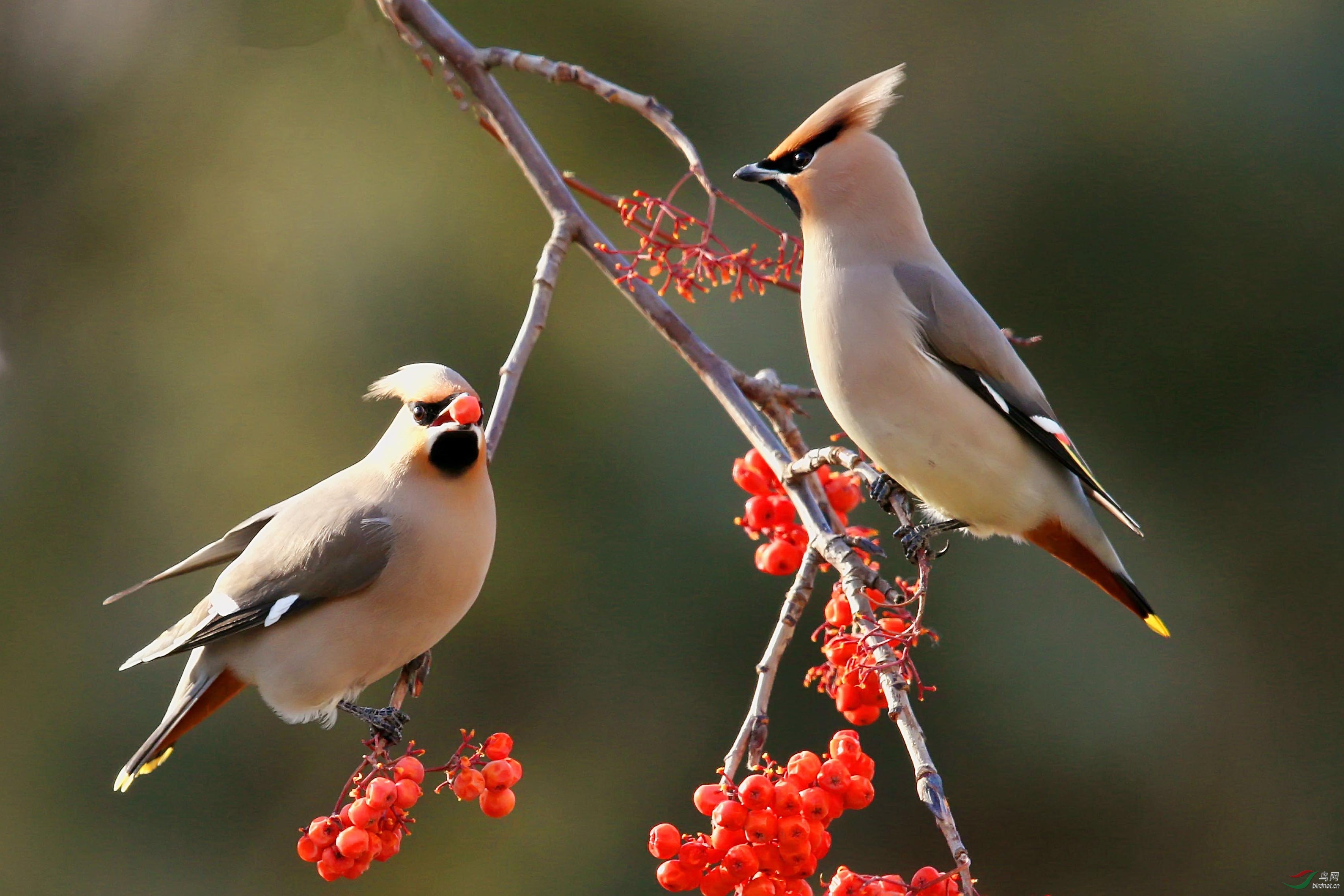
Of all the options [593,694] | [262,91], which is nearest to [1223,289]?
[593,694]

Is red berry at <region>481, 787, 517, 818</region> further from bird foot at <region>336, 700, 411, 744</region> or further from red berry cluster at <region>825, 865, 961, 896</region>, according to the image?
red berry cluster at <region>825, 865, 961, 896</region>

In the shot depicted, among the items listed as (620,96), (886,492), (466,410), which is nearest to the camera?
(466,410)

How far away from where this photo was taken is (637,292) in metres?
2.12

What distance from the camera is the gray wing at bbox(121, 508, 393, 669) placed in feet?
6.95

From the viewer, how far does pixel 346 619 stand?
212 cm

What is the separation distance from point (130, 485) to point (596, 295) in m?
2.02

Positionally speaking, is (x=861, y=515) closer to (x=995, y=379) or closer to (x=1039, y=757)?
(x=1039, y=757)

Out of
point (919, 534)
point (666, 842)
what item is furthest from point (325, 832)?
point (919, 534)

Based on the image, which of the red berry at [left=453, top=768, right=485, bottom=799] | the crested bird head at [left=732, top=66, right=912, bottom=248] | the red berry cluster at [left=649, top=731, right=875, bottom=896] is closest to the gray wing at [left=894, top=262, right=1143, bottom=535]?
the crested bird head at [left=732, top=66, right=912, bottom=248]

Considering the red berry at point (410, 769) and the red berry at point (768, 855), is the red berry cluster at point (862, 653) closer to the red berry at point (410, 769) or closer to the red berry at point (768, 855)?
the red berry at point (768, 855)

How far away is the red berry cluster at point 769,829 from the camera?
1623 mm

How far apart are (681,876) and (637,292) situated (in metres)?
0.87

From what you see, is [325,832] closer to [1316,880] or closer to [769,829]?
[769,829]

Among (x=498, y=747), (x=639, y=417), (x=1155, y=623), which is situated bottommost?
(x=639, y=417)
